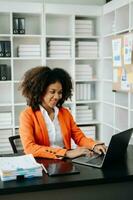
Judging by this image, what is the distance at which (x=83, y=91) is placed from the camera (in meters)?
4.54

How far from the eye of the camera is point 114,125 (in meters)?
4.23

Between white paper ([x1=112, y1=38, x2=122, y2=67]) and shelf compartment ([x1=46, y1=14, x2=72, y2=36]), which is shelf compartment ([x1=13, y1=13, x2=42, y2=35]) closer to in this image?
shelf compartment ([x1=46, y1=14, x2=72, y2=36])

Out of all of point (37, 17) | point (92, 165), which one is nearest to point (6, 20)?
point (37, 17)

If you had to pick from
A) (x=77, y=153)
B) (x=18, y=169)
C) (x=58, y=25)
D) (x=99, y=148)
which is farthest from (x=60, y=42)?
(x=18, y=169)

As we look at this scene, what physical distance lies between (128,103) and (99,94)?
881 millimetres

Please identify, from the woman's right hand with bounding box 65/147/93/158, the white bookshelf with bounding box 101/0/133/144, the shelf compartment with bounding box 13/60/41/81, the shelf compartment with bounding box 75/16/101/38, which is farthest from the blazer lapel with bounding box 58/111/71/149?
the shelf compartment with bounding box 75/16/101/38

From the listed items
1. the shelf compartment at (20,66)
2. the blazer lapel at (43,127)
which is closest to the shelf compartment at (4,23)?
the shelf compartment at (20,66)

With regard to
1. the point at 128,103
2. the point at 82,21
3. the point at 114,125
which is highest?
the point at 82,21

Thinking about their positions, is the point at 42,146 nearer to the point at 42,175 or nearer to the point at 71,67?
the point at 42,175

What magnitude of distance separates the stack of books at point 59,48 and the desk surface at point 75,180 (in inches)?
Answer: 107

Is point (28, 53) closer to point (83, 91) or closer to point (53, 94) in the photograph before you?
point (83, 91)

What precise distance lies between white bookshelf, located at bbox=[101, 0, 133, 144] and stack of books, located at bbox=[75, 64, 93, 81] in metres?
0.21

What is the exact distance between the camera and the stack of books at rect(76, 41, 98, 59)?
4426 millimetres

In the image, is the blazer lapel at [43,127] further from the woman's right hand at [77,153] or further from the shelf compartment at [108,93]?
the shelf compartment at [108,93]
